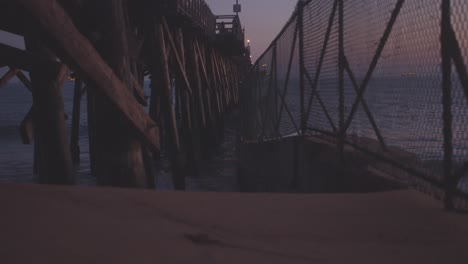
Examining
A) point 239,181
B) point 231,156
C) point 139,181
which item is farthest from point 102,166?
point 231,156

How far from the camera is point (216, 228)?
246cm

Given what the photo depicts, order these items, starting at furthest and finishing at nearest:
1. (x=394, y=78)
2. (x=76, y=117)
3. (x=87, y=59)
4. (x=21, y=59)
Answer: (x=76, y=117) < (x=394, y=78) < (x=21, y=59) < (x=87, y=59)

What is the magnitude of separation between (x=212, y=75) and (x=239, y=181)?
21.9 feet

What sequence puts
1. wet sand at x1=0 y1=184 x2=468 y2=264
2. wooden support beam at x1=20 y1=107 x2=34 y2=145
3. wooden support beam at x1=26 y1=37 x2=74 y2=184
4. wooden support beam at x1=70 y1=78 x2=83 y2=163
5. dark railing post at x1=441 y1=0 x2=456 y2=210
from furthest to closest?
wooden support beam at x1=70 y1=78 x2=83 y2=163
wooden support beam at x1=20 y1=107 x2=34 y2=145
wooden support beam at x1=26 y1=37 x2=74 y2=184
dark railing post at x1=441 y1=0 x2=456 y2=210
wet sand at x1=0 y1=184 x2=468 y2=264

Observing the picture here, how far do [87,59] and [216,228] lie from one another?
1.07 m

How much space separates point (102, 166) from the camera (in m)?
3.11

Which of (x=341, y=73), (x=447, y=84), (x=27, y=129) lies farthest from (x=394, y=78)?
(x=27, y=129)

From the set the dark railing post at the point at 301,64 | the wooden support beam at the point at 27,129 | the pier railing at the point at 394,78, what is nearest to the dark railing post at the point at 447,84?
the pier railing at the point at 394,78

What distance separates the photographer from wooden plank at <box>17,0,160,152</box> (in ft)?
6.84

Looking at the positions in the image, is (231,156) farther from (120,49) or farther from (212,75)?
(120,49)

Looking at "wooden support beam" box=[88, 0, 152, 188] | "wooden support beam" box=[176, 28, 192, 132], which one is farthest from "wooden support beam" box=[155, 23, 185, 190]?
"wooden support beam" box=[88, 0, 152, 188]

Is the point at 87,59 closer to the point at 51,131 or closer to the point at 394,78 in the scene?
the point at 51,131

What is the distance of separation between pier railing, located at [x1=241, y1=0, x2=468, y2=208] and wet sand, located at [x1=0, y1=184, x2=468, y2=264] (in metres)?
0.37

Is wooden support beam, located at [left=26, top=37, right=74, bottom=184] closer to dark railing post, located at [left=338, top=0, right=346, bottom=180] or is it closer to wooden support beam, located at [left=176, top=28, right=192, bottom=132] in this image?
dark railing post, located at [left=338, top=0, right=346, bottom=180]
